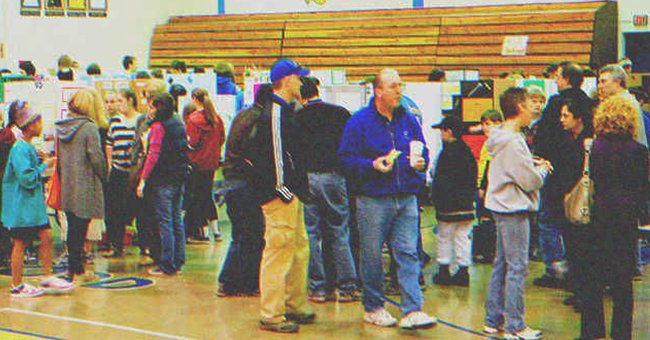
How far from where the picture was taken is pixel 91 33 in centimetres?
2297

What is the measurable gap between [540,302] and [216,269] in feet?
9.43

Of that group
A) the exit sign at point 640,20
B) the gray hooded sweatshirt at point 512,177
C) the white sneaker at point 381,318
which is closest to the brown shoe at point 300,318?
the white sneaker at point 381,318

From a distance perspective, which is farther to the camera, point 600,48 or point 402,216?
point 600,48

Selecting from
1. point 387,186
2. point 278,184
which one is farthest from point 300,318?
point 387,186

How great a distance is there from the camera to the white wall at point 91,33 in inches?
843

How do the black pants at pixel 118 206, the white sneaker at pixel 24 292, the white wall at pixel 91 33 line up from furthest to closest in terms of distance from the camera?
the white wall at pixel 91 33
the black pants at pixel 118 206
the white sneaker at pixel 24 292

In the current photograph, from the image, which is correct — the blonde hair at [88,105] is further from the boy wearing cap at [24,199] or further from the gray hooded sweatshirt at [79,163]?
the boy wearing cap at [24,199]

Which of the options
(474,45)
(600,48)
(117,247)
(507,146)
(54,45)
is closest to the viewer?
(507,146)

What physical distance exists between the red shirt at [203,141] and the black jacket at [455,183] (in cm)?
252

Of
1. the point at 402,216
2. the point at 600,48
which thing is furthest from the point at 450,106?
the point at 600,48

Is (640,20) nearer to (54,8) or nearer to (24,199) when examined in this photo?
(54,8)

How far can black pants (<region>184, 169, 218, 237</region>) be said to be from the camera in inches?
378

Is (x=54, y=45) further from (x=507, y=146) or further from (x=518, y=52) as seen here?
(x=507, y=146)

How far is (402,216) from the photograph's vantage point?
613 centimetres
